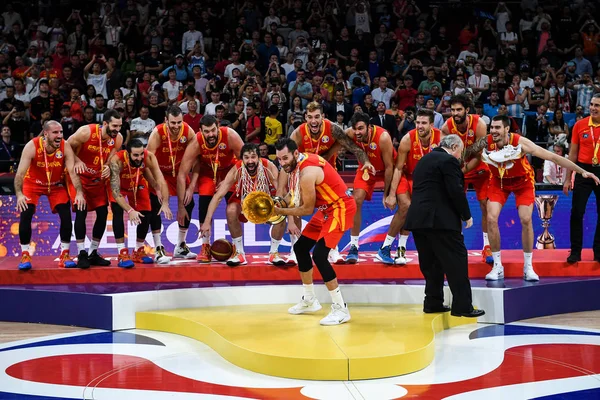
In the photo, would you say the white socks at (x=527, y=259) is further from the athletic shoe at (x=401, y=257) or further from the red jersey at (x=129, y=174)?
the red jersey at (x=129, y=174)

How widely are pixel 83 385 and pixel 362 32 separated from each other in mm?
10957

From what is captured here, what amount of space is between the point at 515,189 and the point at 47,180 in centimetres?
463

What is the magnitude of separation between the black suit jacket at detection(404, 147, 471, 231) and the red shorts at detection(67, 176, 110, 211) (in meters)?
3.33

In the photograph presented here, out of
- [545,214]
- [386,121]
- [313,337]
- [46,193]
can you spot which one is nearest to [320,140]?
[313,337]

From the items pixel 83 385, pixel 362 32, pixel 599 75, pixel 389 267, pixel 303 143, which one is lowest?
pixel 83 385

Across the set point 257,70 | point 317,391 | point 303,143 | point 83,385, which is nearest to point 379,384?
point 317,391

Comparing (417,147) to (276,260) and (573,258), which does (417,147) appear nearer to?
(276,260)

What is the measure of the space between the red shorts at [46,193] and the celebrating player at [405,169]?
128 inches

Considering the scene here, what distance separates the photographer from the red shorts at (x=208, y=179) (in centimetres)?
850

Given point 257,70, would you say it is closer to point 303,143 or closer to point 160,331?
point 303,143

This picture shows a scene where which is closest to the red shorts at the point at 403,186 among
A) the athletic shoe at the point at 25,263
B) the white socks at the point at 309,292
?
the white socks at the point at 309,292

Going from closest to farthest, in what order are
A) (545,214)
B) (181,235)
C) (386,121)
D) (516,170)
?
(516,170)
(181,235)
(545,214)
(386,121)

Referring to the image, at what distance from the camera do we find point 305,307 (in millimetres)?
7246

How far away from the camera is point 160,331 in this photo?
7418mm
